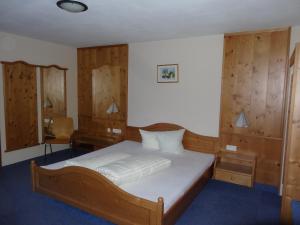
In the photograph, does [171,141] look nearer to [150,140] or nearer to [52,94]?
[150,140]

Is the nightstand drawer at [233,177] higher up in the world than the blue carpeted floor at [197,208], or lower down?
higher up

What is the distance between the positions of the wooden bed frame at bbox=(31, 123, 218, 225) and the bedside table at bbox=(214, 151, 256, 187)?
0.39 meters

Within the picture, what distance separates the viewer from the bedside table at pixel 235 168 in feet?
9.90

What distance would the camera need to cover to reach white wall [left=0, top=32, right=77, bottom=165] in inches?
144

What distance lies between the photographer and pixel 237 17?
262 centimetres

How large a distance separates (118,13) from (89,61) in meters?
2.40

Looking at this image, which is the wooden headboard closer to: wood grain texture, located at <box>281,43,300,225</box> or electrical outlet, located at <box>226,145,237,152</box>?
electrical outlet, located at <box>226,145,237,152</box>

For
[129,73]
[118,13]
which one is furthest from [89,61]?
[118,13]

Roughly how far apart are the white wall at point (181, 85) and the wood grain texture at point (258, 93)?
0.18 meters

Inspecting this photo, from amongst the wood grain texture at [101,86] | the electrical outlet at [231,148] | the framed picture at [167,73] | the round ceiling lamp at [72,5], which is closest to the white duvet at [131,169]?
the electrical outlet at [231,148]

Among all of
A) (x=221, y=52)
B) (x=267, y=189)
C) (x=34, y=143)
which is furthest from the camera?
(x=34, y=143)

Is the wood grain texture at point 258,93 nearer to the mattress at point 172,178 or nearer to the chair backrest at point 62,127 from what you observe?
the mattress at point 172,178

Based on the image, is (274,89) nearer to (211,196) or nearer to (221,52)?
(221,52)

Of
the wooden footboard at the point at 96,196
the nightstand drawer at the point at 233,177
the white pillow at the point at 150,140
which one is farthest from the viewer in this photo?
the white pillow at the point at 150,140
